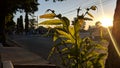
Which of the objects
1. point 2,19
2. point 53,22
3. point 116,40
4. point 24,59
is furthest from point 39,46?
Answer: point 116,40

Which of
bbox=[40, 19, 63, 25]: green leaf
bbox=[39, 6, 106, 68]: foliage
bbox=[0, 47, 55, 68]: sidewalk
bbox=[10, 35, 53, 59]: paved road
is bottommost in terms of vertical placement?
bbox=[10, 35, 53, 59]: paved road

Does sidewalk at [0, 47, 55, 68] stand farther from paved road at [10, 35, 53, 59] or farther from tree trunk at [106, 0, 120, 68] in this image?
tree trunk at [106, 0, 120, 68]

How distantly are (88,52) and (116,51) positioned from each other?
0.50 metres

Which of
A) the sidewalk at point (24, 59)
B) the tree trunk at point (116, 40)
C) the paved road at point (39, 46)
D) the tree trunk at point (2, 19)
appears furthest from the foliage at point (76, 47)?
the tree trunk at point (2, 19)

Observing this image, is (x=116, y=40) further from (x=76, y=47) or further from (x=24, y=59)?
(x=24, y=59)

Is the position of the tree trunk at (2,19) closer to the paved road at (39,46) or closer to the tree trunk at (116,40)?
the paved road at (39,46)

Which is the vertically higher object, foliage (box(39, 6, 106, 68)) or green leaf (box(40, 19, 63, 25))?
green leaf (box(40, 19, 63, 25))

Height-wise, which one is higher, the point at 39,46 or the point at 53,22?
the point at 53,22

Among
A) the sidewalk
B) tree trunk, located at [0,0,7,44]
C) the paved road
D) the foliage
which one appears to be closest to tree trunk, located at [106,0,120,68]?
the foliage

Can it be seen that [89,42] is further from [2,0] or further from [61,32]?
[2,0]

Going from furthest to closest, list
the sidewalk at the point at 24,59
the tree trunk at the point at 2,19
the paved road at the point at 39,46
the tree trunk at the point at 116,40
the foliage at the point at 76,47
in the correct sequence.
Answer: the tree trunk at the point at 2,19, the paved road at the point at 39,46, the sidewalk at the point at 24,59, the foliage at the point at 76,47, the tree trunk at the point at 116,40

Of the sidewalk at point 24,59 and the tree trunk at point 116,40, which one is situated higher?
the tree trunk at point 116,40

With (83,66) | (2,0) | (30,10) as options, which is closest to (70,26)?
(83,66)

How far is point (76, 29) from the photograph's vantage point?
137 inches
